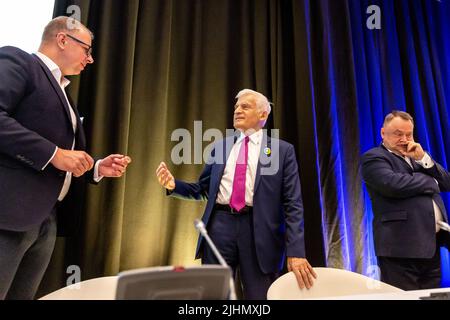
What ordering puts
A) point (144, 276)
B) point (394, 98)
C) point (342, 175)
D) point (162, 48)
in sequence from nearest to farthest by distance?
1. point (144, 276)
2. point (162, 48)
3. point (342, 175)
4. point (394, 98)

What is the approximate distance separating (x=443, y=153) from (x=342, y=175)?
3.12 feet

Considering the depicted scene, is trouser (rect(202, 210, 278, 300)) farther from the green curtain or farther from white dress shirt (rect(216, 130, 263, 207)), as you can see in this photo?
the green curtain

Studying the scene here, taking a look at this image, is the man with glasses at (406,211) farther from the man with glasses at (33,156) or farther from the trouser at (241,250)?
the man with glasses at (33,156)

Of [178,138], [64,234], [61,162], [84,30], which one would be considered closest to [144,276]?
[61,162]

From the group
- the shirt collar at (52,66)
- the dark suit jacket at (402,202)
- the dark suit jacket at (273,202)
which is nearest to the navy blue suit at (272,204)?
the dark suit jacket at (273,202)

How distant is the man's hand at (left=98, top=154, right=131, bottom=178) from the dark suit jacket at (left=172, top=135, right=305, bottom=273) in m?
0.43

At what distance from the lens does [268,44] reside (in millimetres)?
3098

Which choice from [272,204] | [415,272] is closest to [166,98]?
[272,204]

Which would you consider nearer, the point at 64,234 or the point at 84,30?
the point at 64,234

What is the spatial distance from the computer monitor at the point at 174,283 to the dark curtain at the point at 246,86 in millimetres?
1852

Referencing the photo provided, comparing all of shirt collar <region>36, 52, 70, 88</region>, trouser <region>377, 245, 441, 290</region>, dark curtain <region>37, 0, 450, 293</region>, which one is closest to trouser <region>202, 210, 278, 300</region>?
trouser <region>377, 245, 441, 290</region>

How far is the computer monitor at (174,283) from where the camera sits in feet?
2.17

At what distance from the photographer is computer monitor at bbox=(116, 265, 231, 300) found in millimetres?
661
